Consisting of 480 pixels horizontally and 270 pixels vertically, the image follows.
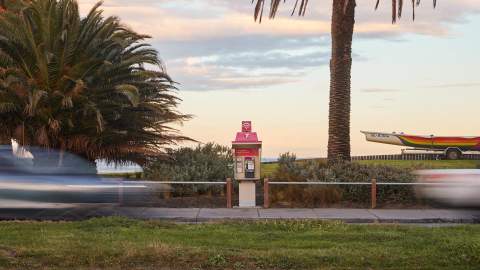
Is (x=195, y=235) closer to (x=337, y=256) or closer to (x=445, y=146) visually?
(x=337, y=256)

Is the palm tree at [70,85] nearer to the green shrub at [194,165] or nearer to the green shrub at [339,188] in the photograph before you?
the green shrub at [194,165]

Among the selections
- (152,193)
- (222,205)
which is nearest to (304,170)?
(222,205)

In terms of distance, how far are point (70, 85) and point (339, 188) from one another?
900cm

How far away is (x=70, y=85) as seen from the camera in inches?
919

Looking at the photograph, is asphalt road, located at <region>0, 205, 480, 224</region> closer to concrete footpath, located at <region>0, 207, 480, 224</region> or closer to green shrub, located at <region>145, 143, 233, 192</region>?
concrete footpath, located at <region>0, 207, 480, 224</region>

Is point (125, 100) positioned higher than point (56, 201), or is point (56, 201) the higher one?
point (125, 100)

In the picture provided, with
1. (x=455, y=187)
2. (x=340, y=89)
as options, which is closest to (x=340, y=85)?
(x=340, y=89)

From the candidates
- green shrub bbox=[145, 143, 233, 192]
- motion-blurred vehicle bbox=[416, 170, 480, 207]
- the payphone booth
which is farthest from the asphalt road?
green shrub bbox=[145, 143, 233, 192]

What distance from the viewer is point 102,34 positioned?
80.1 feet

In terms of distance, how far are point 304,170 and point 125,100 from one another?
656 cm

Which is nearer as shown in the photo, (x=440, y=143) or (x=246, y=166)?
(x=246, y=166)

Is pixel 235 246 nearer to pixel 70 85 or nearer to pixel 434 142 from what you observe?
pixel 70 85

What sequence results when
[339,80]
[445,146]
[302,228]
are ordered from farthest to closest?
[445,146] < [339,80] < [302,228]

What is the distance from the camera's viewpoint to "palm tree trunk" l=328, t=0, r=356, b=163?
22969 millimetres
